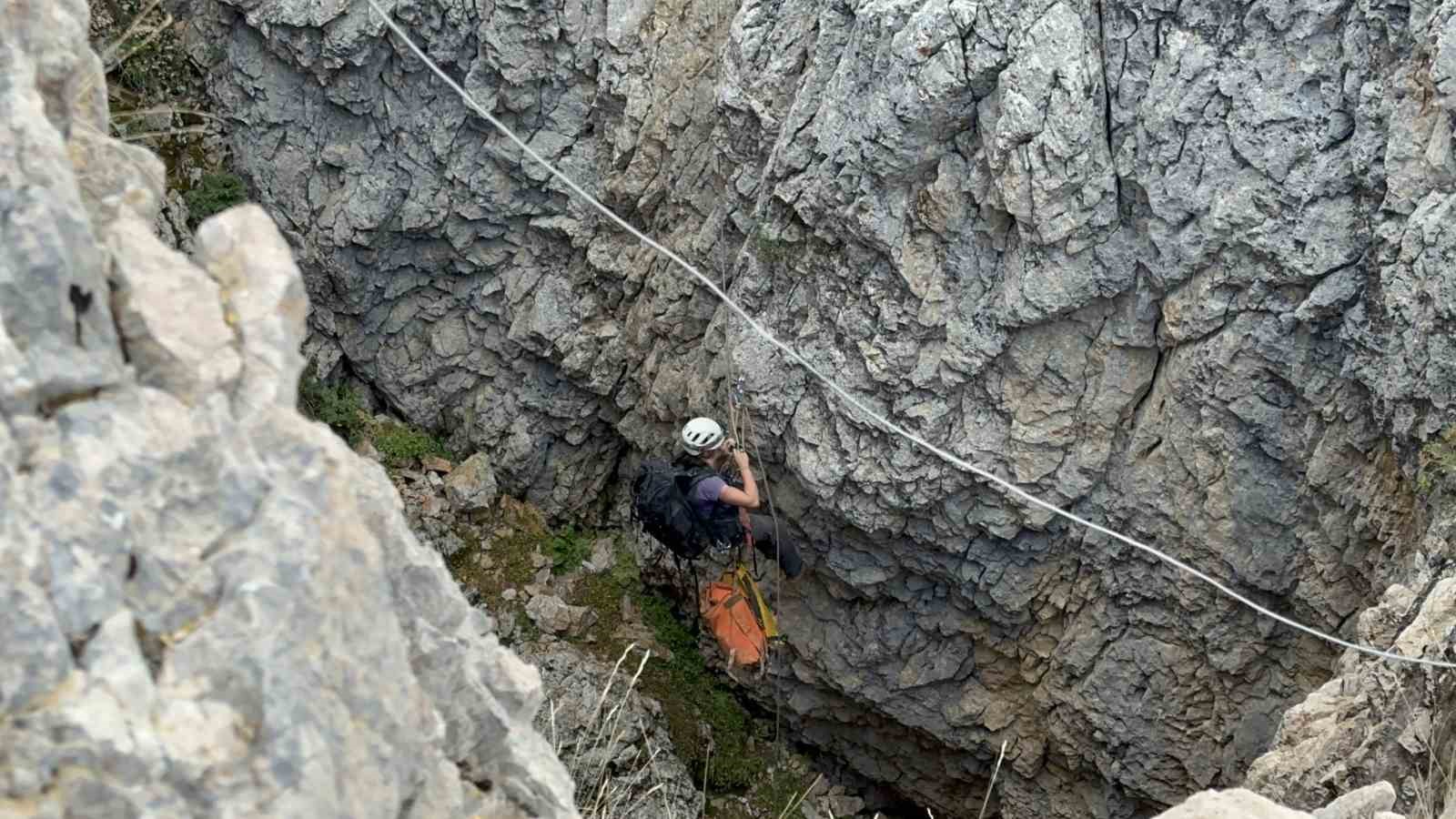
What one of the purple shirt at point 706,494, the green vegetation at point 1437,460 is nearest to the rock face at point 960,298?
the green vegetation at point 1437,460

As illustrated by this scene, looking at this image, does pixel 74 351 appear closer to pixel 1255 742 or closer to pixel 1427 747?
pixel 1427 747

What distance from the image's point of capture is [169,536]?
107 inches

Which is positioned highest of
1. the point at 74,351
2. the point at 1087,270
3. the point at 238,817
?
the point at 1087,270

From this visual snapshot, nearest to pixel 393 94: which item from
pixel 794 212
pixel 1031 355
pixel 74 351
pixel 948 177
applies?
pixel 794 212

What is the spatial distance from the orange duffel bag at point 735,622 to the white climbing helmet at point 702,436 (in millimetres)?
1384

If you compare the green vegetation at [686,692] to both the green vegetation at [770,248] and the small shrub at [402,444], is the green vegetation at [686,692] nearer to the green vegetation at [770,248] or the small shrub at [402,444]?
the small shrub at [402,444]

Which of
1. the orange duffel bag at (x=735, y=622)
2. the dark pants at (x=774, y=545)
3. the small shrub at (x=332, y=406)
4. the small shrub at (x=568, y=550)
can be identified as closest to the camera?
the dark pants at (x=774, y=545)

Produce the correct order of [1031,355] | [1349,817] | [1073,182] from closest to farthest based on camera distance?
1. [1349,817]
2. [1073,182]
3. [1031,355]

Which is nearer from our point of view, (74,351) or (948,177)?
(74,351)

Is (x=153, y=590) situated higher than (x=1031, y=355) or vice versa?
(x=1031, y=355)

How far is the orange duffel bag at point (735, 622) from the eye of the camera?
28.7 ft

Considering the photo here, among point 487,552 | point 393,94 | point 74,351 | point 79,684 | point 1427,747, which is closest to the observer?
point 79,684

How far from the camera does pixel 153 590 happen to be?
2.68m

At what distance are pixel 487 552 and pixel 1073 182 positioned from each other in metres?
6.19
